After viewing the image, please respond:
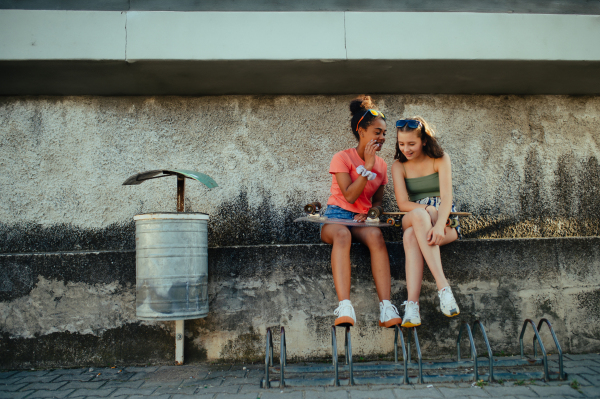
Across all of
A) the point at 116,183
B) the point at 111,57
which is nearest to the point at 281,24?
the point at 111,57

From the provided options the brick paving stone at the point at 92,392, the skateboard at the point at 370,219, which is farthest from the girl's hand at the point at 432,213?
Answer: the brick paving stone at the point at 92,392

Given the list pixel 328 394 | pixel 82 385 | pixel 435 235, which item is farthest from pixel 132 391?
pixel 435 235

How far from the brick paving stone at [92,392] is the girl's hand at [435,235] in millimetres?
2843

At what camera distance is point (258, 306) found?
378 centimetres

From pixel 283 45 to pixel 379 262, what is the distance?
2.23 m

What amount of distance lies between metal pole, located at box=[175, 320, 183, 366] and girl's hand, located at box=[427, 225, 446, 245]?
2382mm

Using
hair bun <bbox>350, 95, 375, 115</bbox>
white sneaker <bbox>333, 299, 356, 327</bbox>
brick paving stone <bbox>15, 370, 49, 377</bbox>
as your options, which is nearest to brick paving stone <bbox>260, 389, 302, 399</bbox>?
white sneaker <bbox>333, 299, 356, 327</bbox>

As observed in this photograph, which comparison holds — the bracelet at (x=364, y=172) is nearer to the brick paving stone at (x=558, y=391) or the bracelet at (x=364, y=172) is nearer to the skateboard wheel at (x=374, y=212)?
the skateboard wheel at (x=374, y=212)

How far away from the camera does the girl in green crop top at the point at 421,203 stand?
3.17m

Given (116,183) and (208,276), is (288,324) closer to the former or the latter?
(208,276)

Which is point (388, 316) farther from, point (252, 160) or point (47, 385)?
point (47, 385)

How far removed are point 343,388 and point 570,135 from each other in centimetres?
401

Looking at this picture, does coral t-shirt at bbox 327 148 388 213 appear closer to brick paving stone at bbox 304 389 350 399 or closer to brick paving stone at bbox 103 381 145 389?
brick paving stone at bbox 304 389 350 399

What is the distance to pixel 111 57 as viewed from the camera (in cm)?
363
